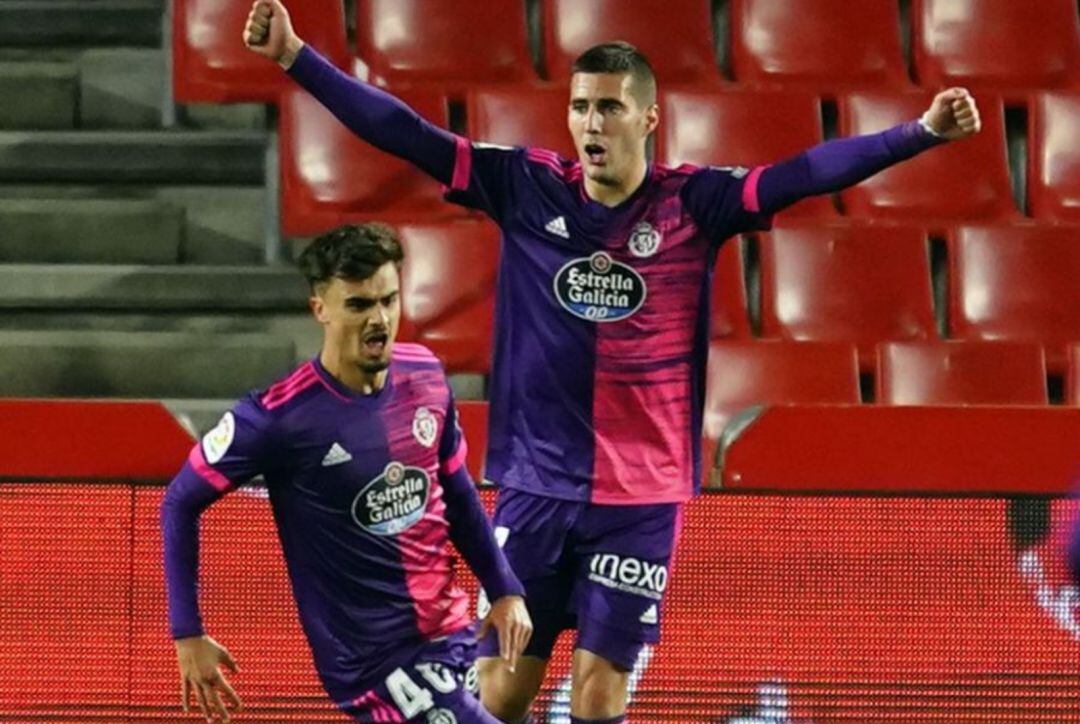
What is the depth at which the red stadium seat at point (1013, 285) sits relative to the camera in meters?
6.39

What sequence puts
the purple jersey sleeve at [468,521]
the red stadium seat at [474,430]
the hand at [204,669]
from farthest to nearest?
the red stadium seat at [474,430], the purple jersey sleeve at [468,521], the hand at [204,669]

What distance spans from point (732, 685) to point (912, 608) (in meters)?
0.42

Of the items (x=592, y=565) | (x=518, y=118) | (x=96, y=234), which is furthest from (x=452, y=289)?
(x=592, y=565)

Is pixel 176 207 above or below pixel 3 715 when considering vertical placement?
above

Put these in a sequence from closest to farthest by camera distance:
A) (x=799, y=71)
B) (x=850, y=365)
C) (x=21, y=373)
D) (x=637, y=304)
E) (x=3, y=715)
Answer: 1. (x=637, y=304)
2. (x=3, y=715)
3. (x=850, y=365)
4. (x=21, y=373)
5. (x=799, y=71)

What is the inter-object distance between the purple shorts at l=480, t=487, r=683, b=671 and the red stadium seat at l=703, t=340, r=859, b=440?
145 cm


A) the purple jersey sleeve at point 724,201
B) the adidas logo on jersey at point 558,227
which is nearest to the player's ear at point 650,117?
the purple jersey sleeve at point 724,201

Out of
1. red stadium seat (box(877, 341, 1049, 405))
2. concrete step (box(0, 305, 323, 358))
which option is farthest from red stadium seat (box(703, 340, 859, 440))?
concrete step (box(0, 305, 323, 358))

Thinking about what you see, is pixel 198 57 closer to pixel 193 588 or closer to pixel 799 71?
pixel 799 71

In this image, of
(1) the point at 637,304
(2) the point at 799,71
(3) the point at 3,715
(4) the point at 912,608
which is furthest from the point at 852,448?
(2) the point at 799,71

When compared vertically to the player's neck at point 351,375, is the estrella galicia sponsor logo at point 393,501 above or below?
below

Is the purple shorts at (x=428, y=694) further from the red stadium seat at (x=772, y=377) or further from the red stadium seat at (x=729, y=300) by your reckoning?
the red stadium seat at (x=729, y=300)

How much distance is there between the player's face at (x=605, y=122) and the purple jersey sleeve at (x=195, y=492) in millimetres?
943

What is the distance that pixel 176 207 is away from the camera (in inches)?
260
